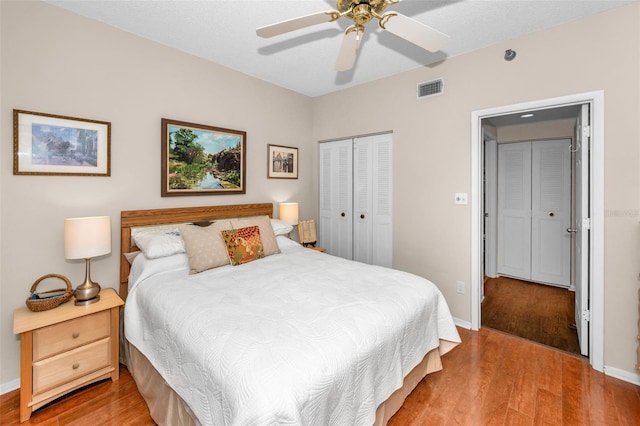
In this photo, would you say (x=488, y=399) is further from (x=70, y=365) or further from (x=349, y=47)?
(x=70, y=365)

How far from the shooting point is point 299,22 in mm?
1597

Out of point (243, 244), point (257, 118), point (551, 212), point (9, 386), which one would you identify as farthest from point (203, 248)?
point (551, 212)

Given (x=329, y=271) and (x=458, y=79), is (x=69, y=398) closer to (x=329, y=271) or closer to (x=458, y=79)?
(x=329, y=271)

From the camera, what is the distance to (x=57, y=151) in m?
2.23

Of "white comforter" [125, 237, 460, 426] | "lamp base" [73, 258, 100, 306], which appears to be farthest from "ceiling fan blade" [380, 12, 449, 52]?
"lamp base" [73, 258, 100, 306]

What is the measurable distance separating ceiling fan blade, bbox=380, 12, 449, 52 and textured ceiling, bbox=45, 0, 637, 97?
0.62 metres

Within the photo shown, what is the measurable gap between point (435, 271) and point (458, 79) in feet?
6.59

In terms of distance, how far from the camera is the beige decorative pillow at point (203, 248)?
238 centimetres

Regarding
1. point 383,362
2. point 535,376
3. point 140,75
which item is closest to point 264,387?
point 383,362

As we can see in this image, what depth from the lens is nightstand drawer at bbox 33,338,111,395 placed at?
1858mm

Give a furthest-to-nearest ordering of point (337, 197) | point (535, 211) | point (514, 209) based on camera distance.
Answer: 1. point (514, 209)
2. point (535, 211)
3. point (337, 197)

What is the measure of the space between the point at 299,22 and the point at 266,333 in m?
1.62

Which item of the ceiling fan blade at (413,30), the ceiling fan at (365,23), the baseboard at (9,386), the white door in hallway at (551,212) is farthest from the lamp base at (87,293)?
the white door in hallway at (551,212)

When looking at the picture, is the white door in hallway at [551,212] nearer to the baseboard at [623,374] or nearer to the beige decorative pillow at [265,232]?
the baseboard at [623,374]
